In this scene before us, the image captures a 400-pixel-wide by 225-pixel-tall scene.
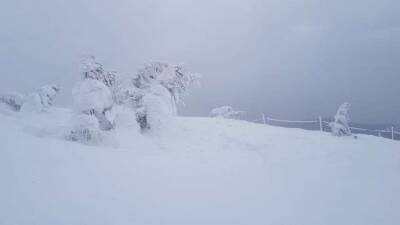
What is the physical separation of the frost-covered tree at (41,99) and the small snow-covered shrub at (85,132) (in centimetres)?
861

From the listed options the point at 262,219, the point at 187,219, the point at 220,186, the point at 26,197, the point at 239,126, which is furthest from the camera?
the point at 239,126

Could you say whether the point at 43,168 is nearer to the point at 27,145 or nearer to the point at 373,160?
the point at 27,145

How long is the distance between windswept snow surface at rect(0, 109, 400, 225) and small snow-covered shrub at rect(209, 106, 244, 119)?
13.5 metres

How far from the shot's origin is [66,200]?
10.2 m

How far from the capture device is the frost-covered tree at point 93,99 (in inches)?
715

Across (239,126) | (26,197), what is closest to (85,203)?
(26,197)

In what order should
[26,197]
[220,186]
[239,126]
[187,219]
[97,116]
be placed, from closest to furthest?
[26,197], [187,219], [220,186], [97,116], [239,126]

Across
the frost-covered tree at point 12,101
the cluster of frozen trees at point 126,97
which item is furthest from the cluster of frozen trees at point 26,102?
the cluster of frozen trees at point 126,97

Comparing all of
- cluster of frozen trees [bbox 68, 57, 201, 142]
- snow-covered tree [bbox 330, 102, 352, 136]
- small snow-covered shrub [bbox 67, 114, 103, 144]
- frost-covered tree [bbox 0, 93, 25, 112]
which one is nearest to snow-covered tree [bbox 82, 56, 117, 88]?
cluster of frozen trees [bbox 68, 57, 201, 142]

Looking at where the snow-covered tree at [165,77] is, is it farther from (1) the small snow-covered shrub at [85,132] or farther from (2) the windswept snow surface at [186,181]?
(1) the small snow-covered shrub at [85,132]

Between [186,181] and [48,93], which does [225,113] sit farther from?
[186,181]

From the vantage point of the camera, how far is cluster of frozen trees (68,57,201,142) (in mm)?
17717

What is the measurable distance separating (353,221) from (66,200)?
323 inches

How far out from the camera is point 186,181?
13.5 meters
